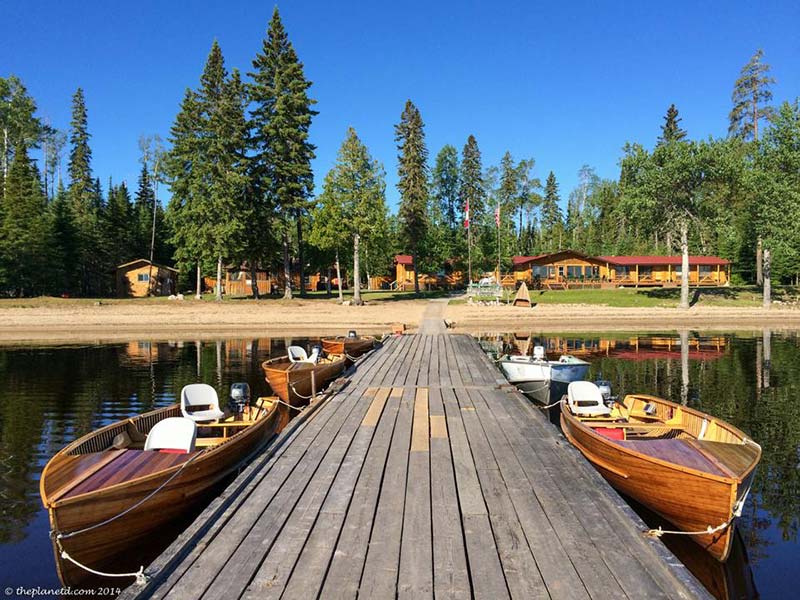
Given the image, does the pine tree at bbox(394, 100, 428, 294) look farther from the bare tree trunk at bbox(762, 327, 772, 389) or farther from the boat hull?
the boat hull

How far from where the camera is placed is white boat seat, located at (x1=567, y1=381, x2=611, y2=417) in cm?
1049

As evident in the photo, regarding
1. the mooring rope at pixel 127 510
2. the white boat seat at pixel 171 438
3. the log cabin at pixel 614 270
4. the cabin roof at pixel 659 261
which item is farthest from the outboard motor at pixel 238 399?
the cabin roof at pixel 659 261

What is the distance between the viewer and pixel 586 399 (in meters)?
10.7

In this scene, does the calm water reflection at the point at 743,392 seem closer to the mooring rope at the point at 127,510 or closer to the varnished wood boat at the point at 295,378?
the mooring rope at the point at 127,510

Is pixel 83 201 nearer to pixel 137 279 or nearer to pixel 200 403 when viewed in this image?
pixel 137 279

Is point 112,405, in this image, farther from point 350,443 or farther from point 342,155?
point 342,155

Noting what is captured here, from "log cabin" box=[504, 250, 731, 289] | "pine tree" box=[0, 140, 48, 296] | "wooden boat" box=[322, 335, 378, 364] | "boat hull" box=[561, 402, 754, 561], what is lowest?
"boat hull" box=[561, 402, 754, 561]

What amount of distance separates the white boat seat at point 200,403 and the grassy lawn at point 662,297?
37.2 metres

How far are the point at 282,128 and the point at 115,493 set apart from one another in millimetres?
44044

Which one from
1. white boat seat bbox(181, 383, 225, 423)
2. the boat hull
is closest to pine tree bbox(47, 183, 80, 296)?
white boat seat bbox(181, 383, 225, 423)

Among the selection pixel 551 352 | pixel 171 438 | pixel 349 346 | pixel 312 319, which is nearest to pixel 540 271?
pixel 312 319

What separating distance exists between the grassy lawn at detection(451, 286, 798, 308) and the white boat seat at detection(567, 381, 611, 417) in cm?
3484

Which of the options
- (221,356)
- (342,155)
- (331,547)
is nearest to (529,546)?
(331,547)

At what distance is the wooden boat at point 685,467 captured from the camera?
6.00 meters
